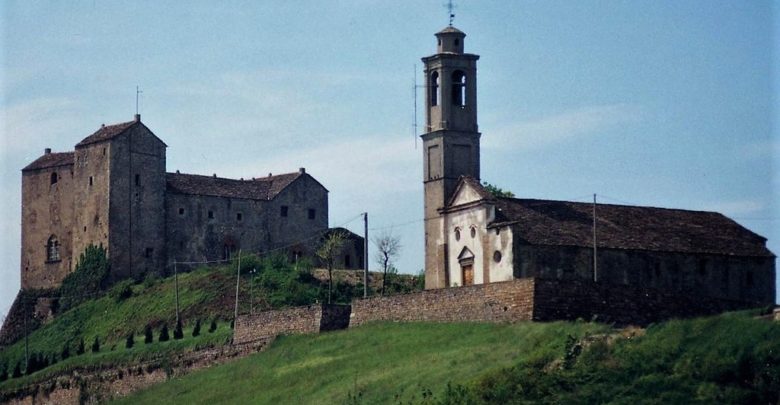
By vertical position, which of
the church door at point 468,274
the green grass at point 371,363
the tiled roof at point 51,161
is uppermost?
the tiled roof at point 51,161

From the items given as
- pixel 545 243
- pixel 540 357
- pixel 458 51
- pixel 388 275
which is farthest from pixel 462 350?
pixel 388 275

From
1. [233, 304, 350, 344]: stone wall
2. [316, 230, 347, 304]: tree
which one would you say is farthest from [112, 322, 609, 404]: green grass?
[316, 230, 347, 304]: tree

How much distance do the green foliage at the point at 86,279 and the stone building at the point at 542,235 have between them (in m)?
30.0

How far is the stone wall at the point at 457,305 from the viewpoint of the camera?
215 feet

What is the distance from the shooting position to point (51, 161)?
112 meters

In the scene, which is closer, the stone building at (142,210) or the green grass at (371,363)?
the green grass at (371,363)

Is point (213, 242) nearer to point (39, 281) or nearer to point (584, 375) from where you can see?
point (39, 281)

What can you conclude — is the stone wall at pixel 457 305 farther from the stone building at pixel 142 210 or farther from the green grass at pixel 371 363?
the stone building at pixel 142 210

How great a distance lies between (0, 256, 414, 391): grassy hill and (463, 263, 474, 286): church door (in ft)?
38.6

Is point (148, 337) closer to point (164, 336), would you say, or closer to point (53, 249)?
point (164, 336)

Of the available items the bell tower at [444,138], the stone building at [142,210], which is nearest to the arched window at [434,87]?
the bell tower at [444,138]

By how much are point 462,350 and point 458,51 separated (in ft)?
66.0

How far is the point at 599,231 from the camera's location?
75.4m

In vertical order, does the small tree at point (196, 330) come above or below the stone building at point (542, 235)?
below
